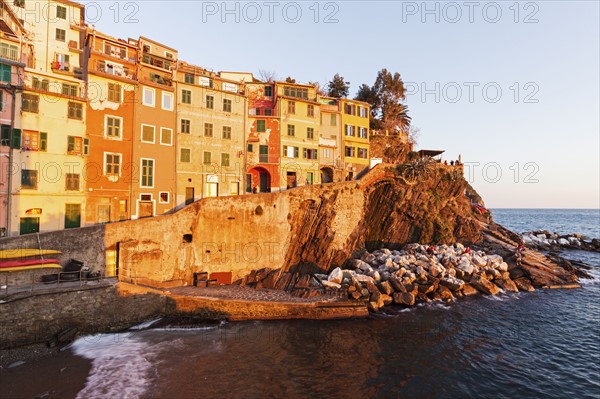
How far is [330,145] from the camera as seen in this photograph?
4725 centimetres

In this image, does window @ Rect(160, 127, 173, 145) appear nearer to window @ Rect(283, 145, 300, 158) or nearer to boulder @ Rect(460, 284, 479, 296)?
window @ Rect(283, 145, 300, 158)

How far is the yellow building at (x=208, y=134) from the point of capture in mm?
36531

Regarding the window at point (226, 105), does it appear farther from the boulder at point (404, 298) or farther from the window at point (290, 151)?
the boulder at point (404, 298)

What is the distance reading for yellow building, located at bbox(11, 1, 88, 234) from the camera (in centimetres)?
2792

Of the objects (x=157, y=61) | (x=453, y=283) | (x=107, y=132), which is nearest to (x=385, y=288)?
(x=453, y=283)

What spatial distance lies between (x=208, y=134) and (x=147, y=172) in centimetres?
869

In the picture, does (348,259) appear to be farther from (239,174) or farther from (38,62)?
(38,62)

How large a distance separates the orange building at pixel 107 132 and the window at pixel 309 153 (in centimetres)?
2242

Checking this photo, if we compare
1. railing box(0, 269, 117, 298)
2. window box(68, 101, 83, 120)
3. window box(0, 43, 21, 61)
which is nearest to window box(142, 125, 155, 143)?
window box(68, 101, 83, 120)

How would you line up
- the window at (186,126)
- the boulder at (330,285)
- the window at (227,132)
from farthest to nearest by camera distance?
the window at (227,132) → the window at (186,126) → the boulder at (330,285)

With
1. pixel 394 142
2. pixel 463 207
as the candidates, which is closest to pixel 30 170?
pixel 394 142

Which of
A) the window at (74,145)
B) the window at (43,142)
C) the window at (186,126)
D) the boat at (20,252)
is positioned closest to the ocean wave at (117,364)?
the boat at (20,252)

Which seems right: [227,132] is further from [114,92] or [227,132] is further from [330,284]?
[330,284]

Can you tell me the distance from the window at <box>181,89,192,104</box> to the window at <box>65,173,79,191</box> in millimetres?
14132
